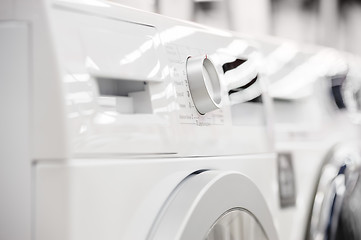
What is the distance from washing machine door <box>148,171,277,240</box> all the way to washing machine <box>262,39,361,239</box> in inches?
12.9

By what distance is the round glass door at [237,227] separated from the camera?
73 centimetres

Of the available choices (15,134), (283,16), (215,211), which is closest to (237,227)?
(215,211)

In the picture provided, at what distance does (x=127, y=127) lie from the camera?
649mm

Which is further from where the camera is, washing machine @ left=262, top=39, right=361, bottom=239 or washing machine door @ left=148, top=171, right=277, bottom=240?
washing machine @ left=262, top=39, right=361, bottom=239

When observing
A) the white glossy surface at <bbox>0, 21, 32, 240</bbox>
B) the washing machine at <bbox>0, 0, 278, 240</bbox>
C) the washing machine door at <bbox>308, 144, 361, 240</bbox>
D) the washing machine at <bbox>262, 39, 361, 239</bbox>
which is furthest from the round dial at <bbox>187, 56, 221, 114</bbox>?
the washing machine door at <bbox>308, 144, 361, 240</bbox>

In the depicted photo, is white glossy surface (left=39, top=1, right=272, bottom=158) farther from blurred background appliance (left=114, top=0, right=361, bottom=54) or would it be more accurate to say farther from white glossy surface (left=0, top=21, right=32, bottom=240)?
blurred background appliance (left=114, top=0, right=361, bottom=54)

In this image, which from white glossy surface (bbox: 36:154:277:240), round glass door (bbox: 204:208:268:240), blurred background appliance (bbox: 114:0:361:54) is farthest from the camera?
blurred background appliance (bbox: 114:0:361:54)

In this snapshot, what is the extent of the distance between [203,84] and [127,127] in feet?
0.51

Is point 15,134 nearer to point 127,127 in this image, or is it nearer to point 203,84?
point 127,127

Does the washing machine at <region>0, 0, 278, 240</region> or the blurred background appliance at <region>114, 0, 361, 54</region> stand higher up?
the blurred background appliance at <region>114, 0, 361, 54</region>

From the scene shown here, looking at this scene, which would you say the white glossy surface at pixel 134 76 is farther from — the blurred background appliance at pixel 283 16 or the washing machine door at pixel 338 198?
the washing machine door at pixel 338 198

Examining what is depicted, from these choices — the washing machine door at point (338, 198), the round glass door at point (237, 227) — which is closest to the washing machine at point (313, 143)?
the washing machine door at point (338, 198)

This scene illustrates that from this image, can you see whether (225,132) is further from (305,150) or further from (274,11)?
(274,11)

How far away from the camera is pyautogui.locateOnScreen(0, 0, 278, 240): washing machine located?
22.5 inches
